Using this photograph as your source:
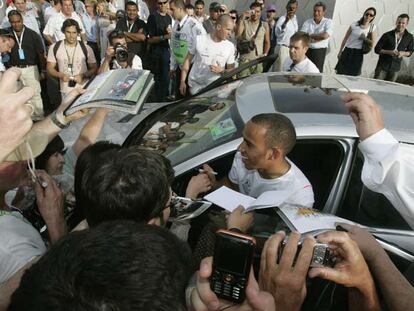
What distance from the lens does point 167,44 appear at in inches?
260

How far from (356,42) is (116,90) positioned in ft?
21.0

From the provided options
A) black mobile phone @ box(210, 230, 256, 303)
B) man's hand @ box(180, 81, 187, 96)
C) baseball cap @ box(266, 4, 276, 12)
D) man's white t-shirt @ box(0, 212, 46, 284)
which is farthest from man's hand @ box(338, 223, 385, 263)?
baseball cap @ box(266, 4, 276, 12)

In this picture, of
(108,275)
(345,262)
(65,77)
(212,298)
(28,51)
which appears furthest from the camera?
(28,51)

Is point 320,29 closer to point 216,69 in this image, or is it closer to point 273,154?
point 216,69

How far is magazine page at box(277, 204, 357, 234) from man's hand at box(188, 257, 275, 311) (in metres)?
0.66

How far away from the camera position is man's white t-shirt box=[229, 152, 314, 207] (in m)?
2.14

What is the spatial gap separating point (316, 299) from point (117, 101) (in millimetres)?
1326

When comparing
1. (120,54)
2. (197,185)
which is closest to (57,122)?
(197,185)

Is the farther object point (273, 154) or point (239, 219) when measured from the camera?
point (273, 154)

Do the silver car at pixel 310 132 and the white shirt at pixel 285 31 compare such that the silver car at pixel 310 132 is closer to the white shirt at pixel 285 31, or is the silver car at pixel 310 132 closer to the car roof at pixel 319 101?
the car roof at pixel 319 101

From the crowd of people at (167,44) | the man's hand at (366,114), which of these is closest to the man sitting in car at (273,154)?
the man's hand at (366,114)

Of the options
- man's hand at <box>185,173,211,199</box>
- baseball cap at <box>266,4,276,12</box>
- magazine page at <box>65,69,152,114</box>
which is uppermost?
baseball cap at <box>266,4,276,12</box>

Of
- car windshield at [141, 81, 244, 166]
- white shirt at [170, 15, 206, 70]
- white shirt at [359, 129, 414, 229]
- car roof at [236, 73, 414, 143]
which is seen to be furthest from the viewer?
white shirt at [170, 15, 206, 70]

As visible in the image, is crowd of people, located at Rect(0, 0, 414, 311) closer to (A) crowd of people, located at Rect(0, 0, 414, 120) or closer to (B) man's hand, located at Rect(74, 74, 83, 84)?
(A) crowd of people, located at Rect(0, 0, 414, 120)
